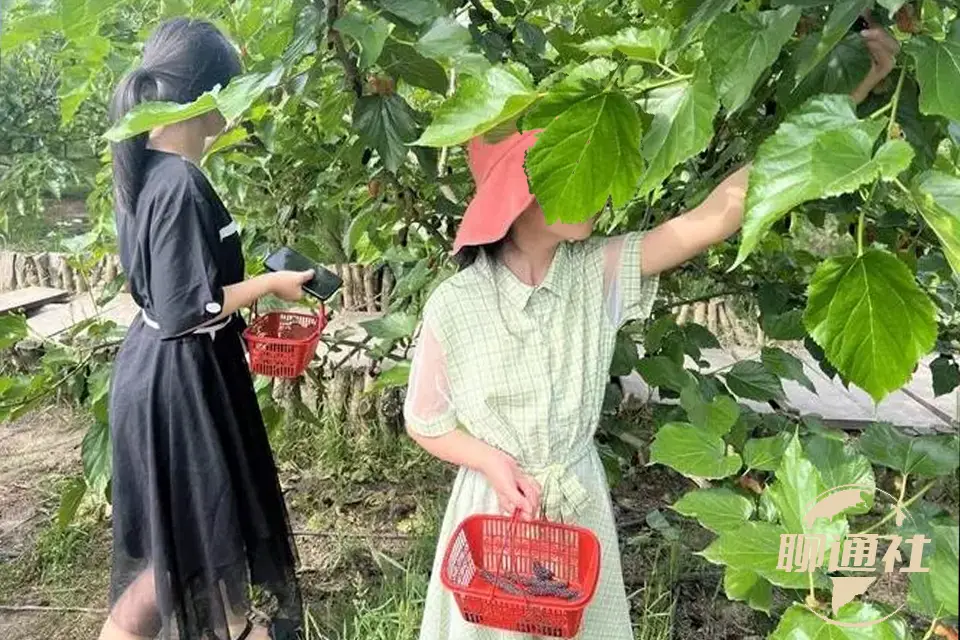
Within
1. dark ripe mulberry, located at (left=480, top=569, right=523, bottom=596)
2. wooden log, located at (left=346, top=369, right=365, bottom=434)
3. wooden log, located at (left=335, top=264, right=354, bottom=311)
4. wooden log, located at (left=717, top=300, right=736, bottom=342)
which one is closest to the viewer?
dark ripe mulberry, located at (left=480, top=569, right=523, bottom=596)

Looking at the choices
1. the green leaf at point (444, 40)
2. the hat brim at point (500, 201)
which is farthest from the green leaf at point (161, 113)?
the hat brim at point (500, 201)

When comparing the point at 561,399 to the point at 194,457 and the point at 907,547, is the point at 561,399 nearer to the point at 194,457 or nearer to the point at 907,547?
the point at 907,547

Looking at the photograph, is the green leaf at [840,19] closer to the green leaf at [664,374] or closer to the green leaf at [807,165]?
the green leaf at [807,165]

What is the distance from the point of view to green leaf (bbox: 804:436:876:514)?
0.70 metres

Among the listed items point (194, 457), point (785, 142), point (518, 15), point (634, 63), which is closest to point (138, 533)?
point (194, 457)

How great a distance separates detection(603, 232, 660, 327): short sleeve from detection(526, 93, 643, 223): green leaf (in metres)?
0.45

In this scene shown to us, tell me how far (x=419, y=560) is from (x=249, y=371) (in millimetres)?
555

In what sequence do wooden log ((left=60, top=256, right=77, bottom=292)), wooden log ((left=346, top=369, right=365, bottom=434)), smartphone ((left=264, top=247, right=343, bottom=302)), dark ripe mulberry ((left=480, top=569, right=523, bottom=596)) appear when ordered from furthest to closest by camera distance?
1. wooden log ((left=60, top=256, right=77, bottom=292))
2. wooden log ((left=346, top=369, right=365, bottom=434))
3. smartphone ((left=264, top=247, right=343, bottom=302))
4. dark ripe mulberry ((left=480, top=569, right=523, bottom=596))

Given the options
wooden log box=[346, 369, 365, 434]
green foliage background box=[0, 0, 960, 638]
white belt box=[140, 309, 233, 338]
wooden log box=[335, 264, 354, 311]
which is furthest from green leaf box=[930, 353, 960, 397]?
wooden log box=[335, 264, 354, 311]

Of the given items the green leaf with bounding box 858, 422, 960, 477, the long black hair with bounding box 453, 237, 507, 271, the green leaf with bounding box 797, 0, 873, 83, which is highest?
the green leaf with bounding box 797, 0, 873, 83

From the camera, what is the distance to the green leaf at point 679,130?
2.19ft

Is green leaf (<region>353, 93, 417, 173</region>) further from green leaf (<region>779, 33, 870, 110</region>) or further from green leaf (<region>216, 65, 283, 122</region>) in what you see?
green leaf (<region>779, 33, 870, 110</region>)

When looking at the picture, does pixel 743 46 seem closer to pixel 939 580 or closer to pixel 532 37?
pixel 939 580

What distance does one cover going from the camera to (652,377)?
116 cm
